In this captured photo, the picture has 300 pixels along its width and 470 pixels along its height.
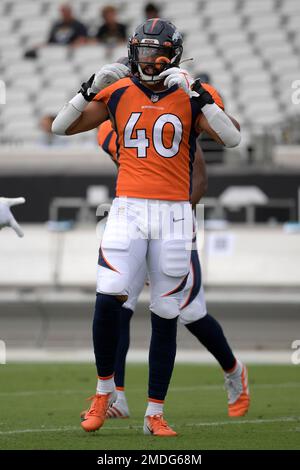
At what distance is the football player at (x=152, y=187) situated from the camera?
557 cm

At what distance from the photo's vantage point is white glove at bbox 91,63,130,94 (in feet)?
18.6

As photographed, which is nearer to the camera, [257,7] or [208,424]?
[208,424]

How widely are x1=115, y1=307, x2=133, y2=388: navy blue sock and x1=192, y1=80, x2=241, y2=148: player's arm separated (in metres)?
1.43

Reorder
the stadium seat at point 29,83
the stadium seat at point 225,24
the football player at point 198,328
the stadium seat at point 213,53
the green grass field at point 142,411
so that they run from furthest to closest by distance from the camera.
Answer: the stadium seat at point 225,24, the stadium seat at point 29,83, the stadium seat at point 213,53, the football player at point 198,328, the green grass field at point 142,411

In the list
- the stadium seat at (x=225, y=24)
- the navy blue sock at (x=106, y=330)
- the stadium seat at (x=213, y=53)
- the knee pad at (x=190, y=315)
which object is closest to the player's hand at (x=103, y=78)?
the navy blue sock at (x=106, y=330)

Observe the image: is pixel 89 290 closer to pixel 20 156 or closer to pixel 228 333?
pixel 228 333

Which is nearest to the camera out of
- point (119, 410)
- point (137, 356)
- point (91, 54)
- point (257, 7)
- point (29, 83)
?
point (119, 410)

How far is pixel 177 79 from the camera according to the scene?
5.53 metres

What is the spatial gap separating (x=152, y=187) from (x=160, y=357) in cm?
Result: 82


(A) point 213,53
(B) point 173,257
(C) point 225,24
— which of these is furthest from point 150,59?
(C) point 225,24

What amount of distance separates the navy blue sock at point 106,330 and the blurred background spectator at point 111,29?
13.2 metres

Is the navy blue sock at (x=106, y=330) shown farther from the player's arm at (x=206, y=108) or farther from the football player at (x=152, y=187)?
the player's arm at (x=206, y=108)

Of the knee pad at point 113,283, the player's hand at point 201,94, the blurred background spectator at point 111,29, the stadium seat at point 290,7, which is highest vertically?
the stadium seat at point 290,7

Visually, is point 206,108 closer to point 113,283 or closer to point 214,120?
point 214,120
